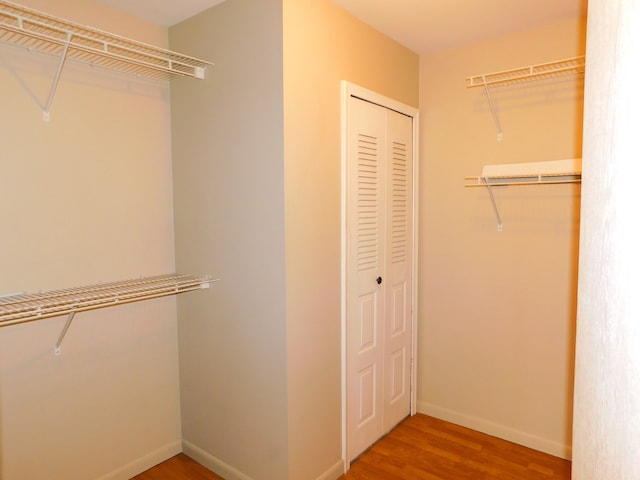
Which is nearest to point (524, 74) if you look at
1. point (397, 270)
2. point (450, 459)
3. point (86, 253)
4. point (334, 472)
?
point (397, 270)

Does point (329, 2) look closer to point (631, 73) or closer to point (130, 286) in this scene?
point (130, 286)

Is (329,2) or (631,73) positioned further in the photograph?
(329,2)

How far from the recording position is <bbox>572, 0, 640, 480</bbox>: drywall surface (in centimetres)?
47

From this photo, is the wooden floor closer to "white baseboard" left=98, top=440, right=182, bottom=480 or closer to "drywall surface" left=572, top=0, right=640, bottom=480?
"white baseboard" left=98, top=440, right=182, bottom=480

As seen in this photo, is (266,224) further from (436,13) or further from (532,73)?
(532,73)

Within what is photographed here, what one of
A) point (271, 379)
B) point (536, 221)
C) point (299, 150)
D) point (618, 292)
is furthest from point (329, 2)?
point (618, 292)

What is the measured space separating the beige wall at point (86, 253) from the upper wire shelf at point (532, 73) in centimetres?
197

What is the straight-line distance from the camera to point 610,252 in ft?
1.73

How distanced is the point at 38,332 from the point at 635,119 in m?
2.35

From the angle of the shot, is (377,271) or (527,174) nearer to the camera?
(527,174)

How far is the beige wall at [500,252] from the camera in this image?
244 centimetres

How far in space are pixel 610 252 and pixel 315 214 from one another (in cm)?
164

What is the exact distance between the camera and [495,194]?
265cm

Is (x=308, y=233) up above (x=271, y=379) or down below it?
above
